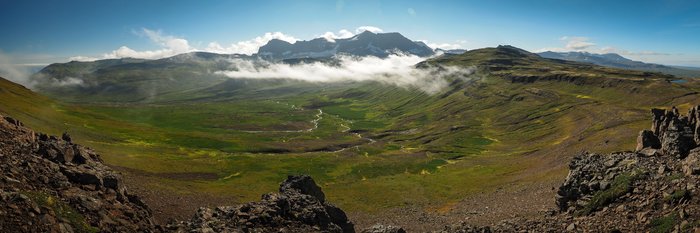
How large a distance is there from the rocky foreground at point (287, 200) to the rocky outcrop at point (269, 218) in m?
0.12

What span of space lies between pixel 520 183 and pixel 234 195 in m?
74.2

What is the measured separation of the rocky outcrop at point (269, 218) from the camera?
41.6 m

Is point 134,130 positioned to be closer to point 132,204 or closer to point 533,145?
point 132,204

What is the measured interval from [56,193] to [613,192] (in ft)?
180

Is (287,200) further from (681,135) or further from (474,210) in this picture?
(474,210)

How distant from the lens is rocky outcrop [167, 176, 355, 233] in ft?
136

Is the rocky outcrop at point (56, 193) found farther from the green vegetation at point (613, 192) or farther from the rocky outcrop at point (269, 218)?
the green vegetation at point (613, 192)

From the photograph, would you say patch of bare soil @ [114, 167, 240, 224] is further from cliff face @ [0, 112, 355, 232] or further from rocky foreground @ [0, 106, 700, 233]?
cliff face @ [0, 112, 355, 232]

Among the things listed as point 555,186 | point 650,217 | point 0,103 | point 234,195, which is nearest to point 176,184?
point 234,195

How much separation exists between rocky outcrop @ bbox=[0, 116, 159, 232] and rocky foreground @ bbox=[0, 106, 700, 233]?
0.26 feet

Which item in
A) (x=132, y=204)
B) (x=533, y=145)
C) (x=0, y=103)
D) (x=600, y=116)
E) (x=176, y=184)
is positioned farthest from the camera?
(x=600, y=116)

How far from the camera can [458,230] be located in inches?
1957

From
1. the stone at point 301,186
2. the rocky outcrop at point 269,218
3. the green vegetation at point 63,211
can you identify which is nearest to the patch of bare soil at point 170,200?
the rocky outcrop at point 269,218

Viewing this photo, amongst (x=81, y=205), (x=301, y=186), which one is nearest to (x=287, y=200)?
(x=301, y=186)
